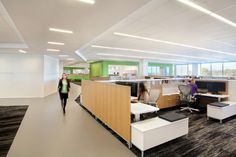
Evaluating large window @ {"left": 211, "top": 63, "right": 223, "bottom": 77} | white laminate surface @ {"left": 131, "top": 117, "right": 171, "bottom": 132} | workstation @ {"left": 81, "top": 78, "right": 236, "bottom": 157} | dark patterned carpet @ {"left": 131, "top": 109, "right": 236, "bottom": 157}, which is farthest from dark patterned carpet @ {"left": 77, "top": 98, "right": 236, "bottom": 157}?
large window @ {"left": 211, "top": 63, "right": 223, "bottom": 77}

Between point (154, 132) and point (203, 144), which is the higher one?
point (154, 132)

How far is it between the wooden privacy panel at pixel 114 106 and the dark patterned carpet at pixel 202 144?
267 millimetres

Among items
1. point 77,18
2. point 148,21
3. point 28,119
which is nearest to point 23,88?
point 28,119

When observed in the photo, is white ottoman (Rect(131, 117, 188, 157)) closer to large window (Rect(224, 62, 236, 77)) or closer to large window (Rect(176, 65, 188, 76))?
large window (Rect(224, 62, 236, 77))

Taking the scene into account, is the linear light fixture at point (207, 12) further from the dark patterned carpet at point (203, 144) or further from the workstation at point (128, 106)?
the dark patterned carpet at point (203, 144)

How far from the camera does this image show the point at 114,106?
3.19 m

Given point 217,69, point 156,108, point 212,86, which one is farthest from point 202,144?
point 217,69

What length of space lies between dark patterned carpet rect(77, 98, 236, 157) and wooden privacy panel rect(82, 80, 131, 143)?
10.5 inches

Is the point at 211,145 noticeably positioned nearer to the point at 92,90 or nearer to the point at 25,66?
the point at 92,90

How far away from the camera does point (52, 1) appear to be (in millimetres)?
2213

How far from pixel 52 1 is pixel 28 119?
3.62m

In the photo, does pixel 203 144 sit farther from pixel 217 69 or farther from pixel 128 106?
pixel 217 69

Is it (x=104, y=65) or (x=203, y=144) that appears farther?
(x=104, y=65)

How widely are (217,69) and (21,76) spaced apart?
18327 mm
